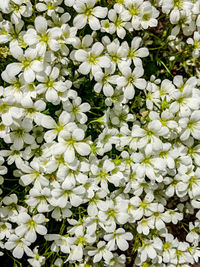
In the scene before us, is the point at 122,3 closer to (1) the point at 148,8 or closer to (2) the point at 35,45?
(1) the point at 148,8

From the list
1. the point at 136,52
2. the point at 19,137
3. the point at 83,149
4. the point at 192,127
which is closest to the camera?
the point at 83,149

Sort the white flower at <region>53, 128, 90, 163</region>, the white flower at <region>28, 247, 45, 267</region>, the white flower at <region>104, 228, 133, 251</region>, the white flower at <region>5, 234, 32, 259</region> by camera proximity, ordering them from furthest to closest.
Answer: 1. the white flower at <region>28, 247, 45, 267</region>
2. the white flower at <region>104, 228, 133, 251</region>
3. the white flower at <region>5, 234, 32, 259</region>
4. the white flower at <region>53, 128, 90, 163</region>

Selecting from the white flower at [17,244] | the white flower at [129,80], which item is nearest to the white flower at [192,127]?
the white flower at [129,80]

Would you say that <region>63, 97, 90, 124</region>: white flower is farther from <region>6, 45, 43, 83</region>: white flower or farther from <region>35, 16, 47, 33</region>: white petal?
<region>35, 16, 47, 33</region>: white petal

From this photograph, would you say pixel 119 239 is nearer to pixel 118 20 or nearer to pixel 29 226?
pixel 29 226

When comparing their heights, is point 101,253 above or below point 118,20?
below

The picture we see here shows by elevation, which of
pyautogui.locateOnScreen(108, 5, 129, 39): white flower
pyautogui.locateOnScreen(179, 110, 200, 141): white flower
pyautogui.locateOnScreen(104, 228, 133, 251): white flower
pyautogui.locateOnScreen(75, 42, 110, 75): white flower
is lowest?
pyautogui.locateOnScreen(104, 228, 133, 251): white flower

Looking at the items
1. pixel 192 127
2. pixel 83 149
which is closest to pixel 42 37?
pixel 83 149

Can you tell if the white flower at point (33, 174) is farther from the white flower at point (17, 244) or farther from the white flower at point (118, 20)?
the white flower at point (118, 20)

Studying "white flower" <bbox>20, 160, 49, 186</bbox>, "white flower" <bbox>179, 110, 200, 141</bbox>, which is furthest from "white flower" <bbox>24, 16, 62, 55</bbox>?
"white flower" <bbox>179, 110, 200, 141</bbox>
